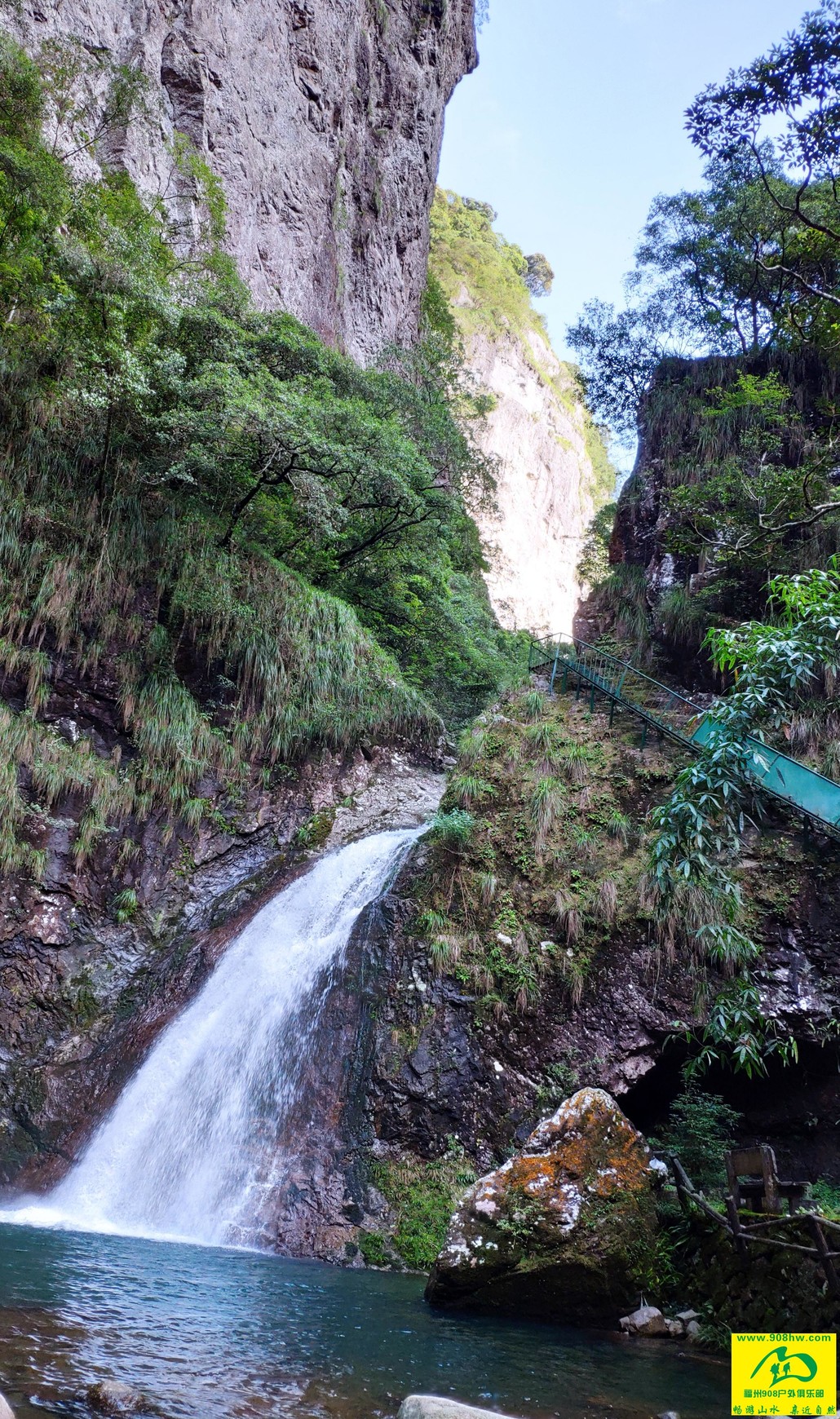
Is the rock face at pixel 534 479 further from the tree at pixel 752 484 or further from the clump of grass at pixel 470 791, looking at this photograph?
the clump of grass at pixel 470 791

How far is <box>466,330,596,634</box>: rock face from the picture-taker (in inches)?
2175

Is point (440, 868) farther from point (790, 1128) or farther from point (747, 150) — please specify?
point (747, 150)

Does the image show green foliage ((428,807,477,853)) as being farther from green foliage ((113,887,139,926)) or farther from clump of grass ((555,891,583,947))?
green foliage ((113,887,139,926))

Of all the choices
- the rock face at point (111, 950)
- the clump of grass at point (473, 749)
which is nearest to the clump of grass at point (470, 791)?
the clump of grass at point (473, 749)

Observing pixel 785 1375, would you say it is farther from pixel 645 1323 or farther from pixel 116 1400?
pixel 116 1400

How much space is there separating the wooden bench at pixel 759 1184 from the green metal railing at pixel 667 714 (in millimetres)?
2889

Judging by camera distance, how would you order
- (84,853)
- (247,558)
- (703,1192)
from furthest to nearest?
(247,558) < (84,853) < (703,1192)

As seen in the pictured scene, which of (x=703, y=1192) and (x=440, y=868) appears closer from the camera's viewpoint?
(x=703, y=1192)

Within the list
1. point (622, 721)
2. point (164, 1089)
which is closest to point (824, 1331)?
point (164, 1089)

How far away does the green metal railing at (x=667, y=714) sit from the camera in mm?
7969

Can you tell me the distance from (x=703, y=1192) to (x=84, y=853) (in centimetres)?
793

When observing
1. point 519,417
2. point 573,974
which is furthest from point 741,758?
point 519,417

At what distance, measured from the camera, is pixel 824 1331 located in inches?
161

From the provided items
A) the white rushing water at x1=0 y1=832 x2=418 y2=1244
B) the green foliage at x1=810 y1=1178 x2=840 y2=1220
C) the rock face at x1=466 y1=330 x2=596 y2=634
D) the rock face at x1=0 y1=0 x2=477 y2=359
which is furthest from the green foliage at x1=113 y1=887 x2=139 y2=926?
the rock face at x1=466 y1=330 x2=596 y2=634
